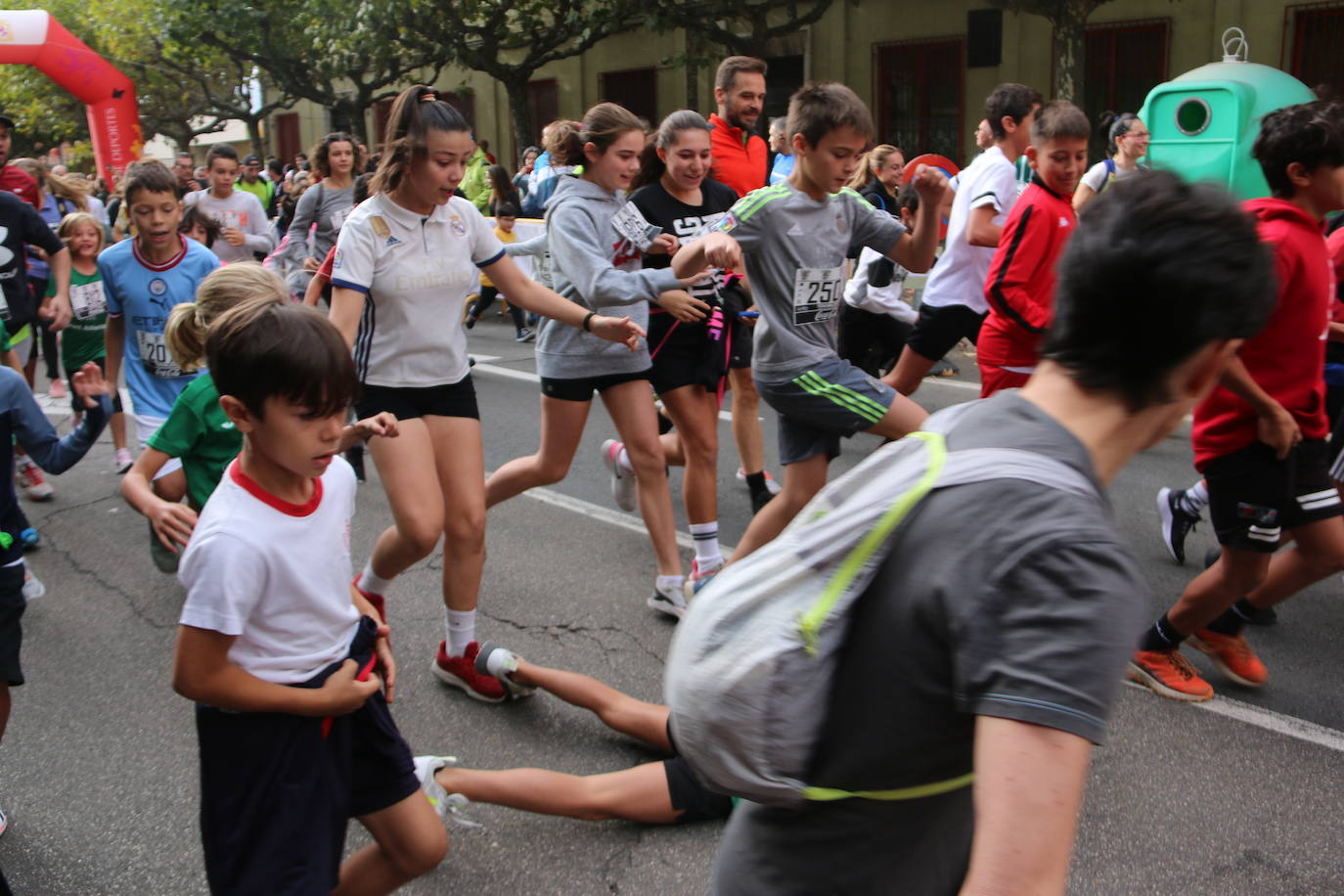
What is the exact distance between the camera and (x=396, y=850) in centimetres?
246

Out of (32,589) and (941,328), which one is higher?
(941,328)

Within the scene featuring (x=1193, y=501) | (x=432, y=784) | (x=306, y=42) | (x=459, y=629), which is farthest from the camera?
(x=306, y=42)

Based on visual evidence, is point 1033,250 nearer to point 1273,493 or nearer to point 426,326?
point 1273,493

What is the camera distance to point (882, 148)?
8.46 metres

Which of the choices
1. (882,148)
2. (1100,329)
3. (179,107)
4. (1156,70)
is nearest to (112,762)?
(1100,329)

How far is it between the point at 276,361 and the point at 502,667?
1925 millimetres

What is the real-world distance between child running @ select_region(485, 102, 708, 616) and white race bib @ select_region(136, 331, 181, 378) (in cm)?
157

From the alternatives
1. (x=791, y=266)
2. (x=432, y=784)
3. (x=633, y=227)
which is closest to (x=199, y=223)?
(x=633, y=227)

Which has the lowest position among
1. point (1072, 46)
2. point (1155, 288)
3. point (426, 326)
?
point (426, 326)

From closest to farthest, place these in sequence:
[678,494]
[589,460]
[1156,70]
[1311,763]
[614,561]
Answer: [1311,763]
[614,561]
[678,494]
[589,460]
[1156,70]

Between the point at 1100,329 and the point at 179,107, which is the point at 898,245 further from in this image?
the point at 179,107

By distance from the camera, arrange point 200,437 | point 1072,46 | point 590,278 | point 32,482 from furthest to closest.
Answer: point 1072,46 → point 32,482 → point 590,278 → point 200,437

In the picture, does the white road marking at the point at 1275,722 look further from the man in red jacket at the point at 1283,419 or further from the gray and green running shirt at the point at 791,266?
the gray and green running shirt at the point at 791,266

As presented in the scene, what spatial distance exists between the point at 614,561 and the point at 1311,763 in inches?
115
